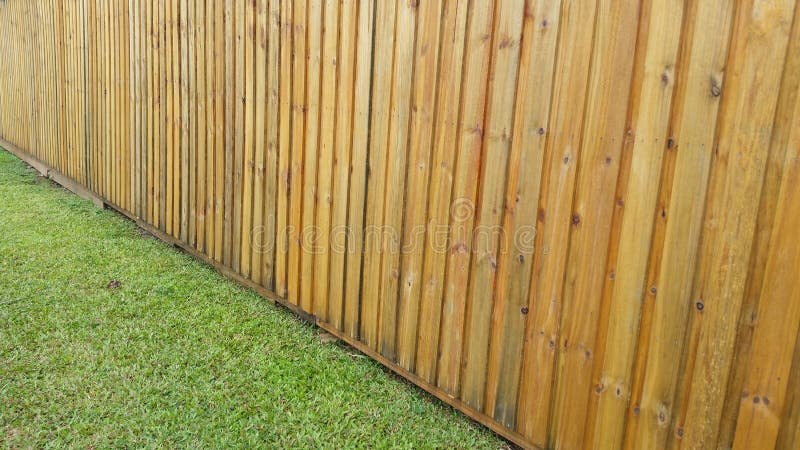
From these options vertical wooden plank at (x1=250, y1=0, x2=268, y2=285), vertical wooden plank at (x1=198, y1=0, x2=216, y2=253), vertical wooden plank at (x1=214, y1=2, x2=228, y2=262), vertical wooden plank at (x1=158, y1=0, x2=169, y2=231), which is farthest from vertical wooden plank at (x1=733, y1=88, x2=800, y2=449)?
vertical wooden plank at (x1=158, y1=0, x2=169, y2=231)

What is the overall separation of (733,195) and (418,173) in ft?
4.53

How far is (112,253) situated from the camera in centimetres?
475

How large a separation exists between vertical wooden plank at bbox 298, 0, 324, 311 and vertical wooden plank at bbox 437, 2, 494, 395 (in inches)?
43.9

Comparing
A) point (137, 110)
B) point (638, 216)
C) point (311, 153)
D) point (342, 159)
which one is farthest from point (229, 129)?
point (638, 216)

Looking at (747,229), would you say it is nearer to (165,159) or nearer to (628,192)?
(628,192)

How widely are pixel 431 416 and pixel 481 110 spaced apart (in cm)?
136

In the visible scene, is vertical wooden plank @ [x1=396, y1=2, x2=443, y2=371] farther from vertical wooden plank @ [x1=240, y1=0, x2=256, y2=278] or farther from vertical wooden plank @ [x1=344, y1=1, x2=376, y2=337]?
vertical wooden plank @ [x1=240, y1=0, x2=256, y2=278]

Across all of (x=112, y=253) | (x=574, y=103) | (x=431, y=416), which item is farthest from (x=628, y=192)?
(x=112, y=253)

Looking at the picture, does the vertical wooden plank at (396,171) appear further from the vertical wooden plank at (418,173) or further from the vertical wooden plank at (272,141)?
the vertical wooden plank at (272,141)

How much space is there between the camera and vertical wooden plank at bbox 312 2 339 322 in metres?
3.21

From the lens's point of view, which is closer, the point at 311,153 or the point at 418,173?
the point at 418,173

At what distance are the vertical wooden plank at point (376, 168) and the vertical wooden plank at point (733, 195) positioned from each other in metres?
1.58

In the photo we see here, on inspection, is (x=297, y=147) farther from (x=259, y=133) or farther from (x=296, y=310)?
(x=296, y=310)

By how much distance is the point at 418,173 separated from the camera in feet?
9.12
